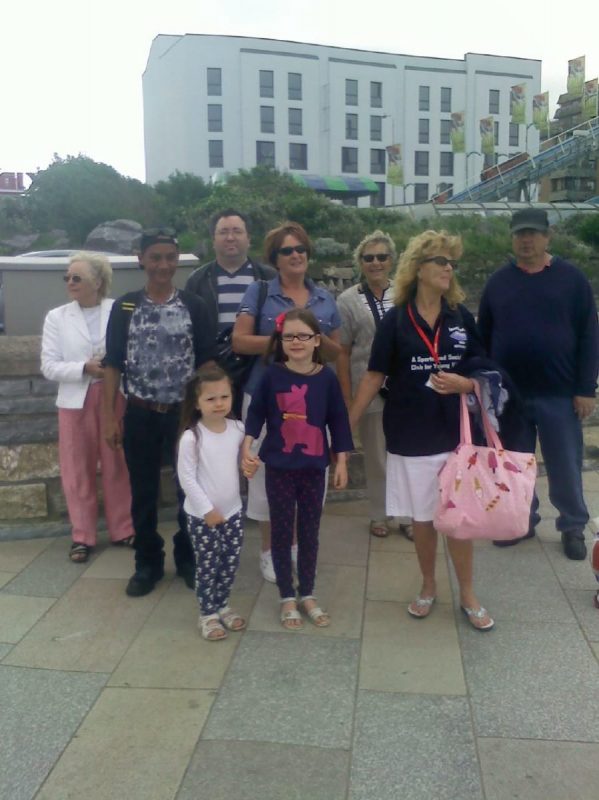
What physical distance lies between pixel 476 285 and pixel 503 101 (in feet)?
201

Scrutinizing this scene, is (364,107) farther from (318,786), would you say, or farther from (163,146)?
(318,786)

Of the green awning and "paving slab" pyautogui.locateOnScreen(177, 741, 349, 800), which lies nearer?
"paving slab" pyautogui.locateOnScreen(177, 741, 349, 800)

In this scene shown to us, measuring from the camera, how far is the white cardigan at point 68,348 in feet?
14.8

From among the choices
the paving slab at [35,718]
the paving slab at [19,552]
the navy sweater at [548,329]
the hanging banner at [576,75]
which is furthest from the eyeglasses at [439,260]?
the hanging banner at [576,75]

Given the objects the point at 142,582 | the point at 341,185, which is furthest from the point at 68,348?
the point at 341,185

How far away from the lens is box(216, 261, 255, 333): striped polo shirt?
178 inches

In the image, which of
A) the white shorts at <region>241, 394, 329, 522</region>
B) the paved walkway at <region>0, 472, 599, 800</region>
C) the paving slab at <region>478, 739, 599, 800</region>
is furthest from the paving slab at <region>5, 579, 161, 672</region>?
the paving slab at <region>478, 739, 599, 800</region>

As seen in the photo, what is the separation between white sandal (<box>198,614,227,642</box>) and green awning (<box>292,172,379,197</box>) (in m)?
56.3

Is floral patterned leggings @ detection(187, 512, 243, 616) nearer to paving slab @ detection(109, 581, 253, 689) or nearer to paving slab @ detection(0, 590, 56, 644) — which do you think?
paving slab @ detection(109, 581, 253, 689)

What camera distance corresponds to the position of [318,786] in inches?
104

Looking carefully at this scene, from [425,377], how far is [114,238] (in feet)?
105

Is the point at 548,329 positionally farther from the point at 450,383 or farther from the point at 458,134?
the point at 458,134

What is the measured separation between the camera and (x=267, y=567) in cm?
432

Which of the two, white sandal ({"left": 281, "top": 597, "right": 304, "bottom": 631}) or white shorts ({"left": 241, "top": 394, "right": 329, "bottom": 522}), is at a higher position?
white shorts ({"left": 241, "top": 394, "right": 329, "bottom": 522})
